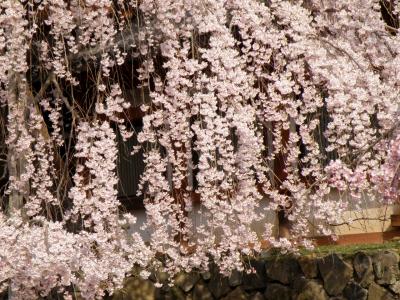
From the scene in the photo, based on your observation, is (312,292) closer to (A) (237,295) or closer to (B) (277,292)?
(B) (277,292)

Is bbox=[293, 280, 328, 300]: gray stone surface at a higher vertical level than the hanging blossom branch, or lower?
lower

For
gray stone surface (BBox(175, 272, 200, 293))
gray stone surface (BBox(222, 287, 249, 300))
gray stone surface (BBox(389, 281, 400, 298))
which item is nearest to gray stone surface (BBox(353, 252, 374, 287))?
gray stone surface (BBox(389, 281, 400, 298))

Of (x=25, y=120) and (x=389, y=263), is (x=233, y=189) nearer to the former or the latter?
(x=389, y=263)

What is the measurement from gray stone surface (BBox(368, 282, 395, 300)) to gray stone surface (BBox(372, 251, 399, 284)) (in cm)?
7

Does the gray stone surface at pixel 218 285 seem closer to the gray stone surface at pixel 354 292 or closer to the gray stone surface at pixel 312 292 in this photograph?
the gray stone surface at pixel 312 292

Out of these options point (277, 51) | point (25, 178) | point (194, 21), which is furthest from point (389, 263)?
point (25, 178)

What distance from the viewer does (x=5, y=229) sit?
8.14 m

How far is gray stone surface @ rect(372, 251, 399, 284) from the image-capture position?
27.6 feet

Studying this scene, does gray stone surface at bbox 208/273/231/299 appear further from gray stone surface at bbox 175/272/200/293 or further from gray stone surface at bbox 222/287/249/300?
gray stone surface at bbox 175/272/200/293

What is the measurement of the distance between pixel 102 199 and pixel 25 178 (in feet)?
2.64

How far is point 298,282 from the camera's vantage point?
29.7ft

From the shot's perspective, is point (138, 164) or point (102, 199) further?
point (138, 164)

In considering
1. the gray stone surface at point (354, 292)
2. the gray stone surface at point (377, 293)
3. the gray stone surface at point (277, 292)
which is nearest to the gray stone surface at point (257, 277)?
the gray stone surface at point (277, 292)

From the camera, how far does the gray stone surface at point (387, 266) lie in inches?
331
